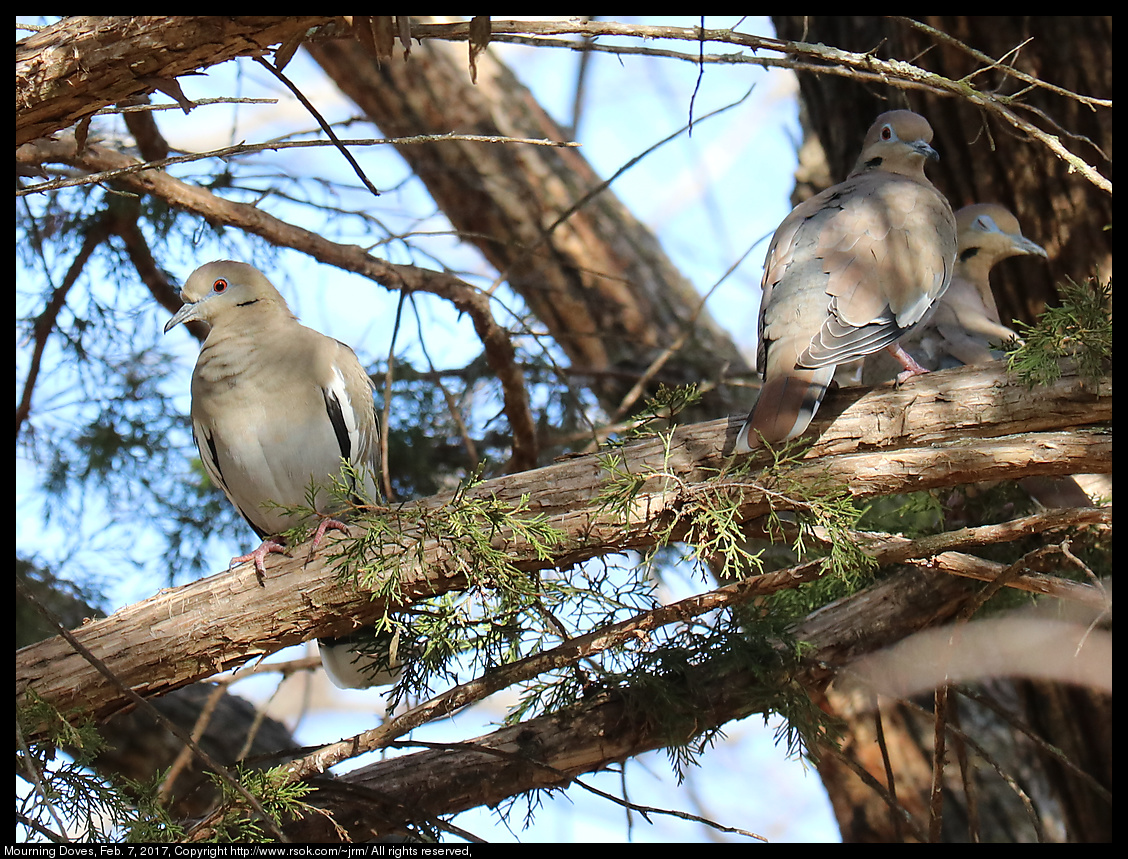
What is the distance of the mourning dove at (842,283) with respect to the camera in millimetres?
2666

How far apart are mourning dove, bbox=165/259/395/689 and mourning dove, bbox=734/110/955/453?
53.2 inches

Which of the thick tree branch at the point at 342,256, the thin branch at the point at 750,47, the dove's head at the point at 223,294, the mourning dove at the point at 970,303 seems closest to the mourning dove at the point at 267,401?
the dove's head at the point at 223,294

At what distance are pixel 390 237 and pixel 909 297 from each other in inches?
69.7

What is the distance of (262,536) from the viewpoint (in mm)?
3699

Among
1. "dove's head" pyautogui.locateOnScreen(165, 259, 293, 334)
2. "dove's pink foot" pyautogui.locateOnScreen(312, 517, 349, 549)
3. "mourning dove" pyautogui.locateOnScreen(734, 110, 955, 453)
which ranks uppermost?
"dove's head" pyautogui.locateOnScreen(165, 259, 293, 334)

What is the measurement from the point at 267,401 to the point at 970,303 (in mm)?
2509

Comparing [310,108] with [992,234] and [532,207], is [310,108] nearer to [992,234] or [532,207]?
[992,234]

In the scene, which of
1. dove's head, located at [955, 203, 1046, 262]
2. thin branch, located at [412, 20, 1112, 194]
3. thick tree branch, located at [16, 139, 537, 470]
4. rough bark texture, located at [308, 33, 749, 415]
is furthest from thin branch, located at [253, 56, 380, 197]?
rough bark texture, located at [308, 33, 749, 415]

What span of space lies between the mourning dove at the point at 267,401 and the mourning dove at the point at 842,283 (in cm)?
135

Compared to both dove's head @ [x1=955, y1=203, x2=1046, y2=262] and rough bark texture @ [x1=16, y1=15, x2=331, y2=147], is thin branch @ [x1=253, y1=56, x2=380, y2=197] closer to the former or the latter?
rough bark texture @ [x1=16, y1=15, x2=331, y2=147]

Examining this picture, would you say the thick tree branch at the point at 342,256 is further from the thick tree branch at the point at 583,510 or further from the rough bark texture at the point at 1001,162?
the rough bark texture at the point at 1001,162

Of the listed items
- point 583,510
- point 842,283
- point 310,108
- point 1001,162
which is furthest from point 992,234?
point 310,108

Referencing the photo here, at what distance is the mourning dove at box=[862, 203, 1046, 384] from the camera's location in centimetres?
355

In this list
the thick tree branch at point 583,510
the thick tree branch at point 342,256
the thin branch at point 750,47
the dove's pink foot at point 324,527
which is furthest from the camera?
the thick tree branch at point 342,256
